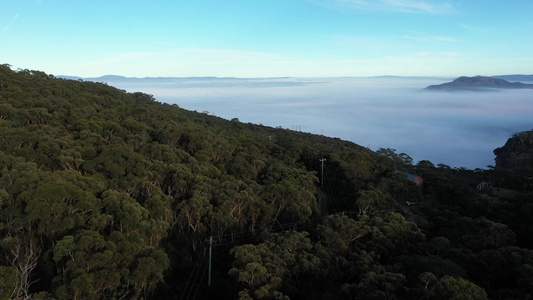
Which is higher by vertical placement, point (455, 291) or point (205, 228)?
point (455, 291)

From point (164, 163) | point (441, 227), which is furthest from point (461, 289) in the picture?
point (164, 163)

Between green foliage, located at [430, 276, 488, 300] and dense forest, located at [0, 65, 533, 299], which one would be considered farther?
dense forest, located at [0, 65, 533, 299]

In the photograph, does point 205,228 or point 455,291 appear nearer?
point 455,291

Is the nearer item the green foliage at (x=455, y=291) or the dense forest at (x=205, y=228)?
the green foliage at (x=455, y=291)

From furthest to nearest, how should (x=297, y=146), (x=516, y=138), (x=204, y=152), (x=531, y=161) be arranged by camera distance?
(x=516, y=138) < (x=531, y=161) < (x=297, y=146) < (x=204, y=152)

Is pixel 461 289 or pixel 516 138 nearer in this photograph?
pixel 461 289

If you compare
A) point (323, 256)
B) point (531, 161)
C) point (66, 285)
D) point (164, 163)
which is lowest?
point (531, 161)

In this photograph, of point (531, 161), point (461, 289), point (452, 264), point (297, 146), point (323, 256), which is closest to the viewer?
point (461, 289)

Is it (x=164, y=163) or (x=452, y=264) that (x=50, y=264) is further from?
(x=452, y=264)
